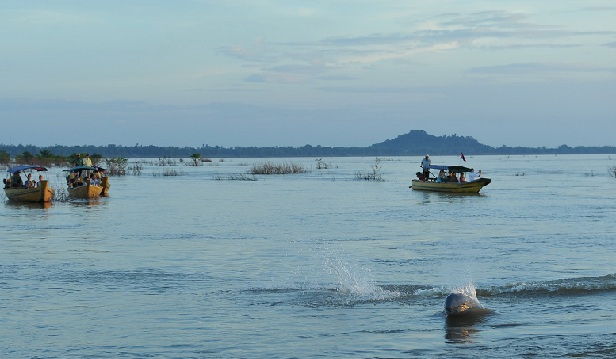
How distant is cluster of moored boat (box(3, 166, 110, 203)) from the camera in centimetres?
4238

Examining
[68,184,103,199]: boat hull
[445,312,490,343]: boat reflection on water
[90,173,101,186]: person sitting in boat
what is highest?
[90,173,101,186]: person sitting in boat

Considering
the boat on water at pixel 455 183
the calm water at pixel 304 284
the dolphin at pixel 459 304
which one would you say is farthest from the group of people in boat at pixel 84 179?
the dolphin at pixel 459 304

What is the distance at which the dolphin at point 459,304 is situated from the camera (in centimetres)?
1413

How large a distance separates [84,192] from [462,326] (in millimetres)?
35410

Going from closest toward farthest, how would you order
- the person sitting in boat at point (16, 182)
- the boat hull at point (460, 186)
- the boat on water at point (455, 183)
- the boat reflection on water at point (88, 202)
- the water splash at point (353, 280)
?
the water splash at point (353, 280), the boat reflection on water at point (88, 202), the person sitting in boat at point (16, 182), the boat hull at point (460, 186), the boat on water at point (455, 183)

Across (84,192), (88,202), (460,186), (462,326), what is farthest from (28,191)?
(462,326)

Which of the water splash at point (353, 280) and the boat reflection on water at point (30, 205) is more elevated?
the boat reflection on water at point (30, 205)

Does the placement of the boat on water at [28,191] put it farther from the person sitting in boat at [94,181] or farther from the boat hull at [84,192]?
the person sitting in boat at [94,181]

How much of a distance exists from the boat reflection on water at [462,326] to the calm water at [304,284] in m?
0.04

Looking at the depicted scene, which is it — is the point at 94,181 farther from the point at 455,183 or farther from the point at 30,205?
the point at 455,183

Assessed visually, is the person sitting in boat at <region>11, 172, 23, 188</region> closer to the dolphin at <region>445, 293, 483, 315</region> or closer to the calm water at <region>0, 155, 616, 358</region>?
the calm water at <region>0, 155, 616, 358</region>

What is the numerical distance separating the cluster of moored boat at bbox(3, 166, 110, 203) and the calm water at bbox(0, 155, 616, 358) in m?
6.73

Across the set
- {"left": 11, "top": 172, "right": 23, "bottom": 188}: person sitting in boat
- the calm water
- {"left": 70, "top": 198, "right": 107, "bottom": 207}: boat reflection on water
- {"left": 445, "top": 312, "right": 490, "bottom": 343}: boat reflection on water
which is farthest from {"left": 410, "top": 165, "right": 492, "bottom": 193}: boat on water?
{"left": 445, "top": 312, "right": 490, "bottom": 343}: boat reflection on water

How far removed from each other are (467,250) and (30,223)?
16038 millimetres
